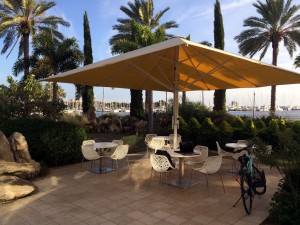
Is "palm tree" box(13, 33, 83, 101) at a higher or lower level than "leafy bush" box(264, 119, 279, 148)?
higher

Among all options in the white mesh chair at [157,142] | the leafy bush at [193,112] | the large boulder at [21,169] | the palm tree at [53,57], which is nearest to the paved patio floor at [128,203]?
the large boulder at [21,169]

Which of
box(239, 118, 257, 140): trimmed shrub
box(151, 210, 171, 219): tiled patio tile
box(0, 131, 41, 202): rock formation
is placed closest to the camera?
box(151, 210, 171, 219): tiled patio tile

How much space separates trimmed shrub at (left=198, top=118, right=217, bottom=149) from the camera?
10.3 meters

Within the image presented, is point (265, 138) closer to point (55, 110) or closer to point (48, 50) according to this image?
point (55, 110)

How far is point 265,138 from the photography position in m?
9.58

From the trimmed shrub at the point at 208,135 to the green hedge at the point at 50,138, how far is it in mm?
4593

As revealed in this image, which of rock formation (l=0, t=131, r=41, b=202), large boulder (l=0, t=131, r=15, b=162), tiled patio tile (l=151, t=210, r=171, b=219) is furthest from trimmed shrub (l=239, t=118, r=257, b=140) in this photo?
large boulder (l=0, t=131, r=15, b=162)

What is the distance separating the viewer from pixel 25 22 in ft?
71.8

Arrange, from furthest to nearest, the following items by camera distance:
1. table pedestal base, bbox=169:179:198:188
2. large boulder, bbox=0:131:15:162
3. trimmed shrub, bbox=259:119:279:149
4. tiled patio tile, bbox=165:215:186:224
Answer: trimmed shrub, bbox=259:119:279:149
large boulder, bbox=0:131:15:162
table pedestal base, bbox=169:179:198:188
tiled patio tile, bbox=165:215:186:224

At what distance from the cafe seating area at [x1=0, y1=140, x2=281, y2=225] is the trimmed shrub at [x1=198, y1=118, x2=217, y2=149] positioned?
10.7 feet

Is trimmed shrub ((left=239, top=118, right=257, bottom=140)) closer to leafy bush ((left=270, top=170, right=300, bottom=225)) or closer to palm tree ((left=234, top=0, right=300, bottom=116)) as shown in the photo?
leafy bush ((left=270, top=170, right=300, bottom=225))

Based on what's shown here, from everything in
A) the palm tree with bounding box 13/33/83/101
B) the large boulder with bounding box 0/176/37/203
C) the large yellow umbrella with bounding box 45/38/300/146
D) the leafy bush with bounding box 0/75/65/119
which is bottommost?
the large boulder with bounding box 0/176/37/203

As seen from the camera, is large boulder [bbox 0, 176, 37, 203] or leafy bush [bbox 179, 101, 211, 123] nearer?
large boulder [bbox 0, 176, 37, 203]

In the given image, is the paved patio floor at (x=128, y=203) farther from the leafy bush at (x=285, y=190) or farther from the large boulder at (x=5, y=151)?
the large boulder at (x=5, y=151)
